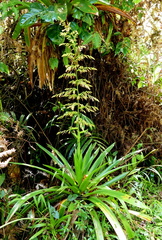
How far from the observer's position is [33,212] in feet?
4.41

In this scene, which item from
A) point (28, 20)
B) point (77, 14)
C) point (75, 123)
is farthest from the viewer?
point (75, 123)

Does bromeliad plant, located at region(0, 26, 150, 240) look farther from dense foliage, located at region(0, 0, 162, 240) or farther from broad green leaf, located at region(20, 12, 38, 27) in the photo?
broad green leaf, located at region(20, 12, 38, 27)

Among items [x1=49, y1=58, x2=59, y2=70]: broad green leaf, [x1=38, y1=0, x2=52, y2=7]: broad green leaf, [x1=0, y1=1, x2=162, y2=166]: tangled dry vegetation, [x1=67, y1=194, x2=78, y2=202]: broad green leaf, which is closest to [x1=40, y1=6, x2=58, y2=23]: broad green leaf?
[x1=38, y1=0, x2=52, y2=7]: broad green leaf

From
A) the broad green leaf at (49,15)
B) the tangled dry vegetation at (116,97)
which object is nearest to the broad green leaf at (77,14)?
the broad green leaf at (49,15)

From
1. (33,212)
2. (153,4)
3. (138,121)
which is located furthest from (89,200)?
(153,4)

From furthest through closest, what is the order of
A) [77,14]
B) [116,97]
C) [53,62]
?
[116,97] → [53,62] → [77,14]

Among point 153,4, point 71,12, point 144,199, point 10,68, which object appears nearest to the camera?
point 71,12

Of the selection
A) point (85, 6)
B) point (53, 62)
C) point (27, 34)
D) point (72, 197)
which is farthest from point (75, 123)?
point (85, 6)

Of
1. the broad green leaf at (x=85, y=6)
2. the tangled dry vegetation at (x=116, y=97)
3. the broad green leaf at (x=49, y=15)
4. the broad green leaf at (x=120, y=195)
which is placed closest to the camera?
the broad green leaf at (x=120, y=195)

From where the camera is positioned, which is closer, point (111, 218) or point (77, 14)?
point (111, 218)

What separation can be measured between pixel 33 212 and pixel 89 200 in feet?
1.21

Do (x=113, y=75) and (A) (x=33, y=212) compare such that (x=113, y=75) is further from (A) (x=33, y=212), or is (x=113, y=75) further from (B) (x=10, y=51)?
(A) (x=33, y=212)

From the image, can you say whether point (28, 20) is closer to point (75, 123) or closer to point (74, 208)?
point (75, 123)

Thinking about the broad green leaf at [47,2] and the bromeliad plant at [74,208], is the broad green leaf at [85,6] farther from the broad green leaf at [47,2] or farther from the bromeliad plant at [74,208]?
the bromeliad plant at [74,208]
